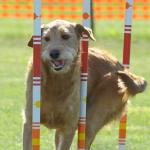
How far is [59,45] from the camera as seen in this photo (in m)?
8.14

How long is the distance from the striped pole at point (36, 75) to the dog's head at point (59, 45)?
0.34 meters

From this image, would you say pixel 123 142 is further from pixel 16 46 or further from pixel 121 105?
pixel 16 46

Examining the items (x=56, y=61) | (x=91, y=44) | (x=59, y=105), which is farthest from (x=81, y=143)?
(x=91, y=44)

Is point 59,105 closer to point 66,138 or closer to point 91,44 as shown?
point 66,138

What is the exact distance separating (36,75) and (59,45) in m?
0.54

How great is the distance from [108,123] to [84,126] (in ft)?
3.17

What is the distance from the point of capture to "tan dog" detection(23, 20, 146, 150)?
8242 millimetres

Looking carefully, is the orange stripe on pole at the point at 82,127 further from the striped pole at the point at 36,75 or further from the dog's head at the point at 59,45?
the striped pole at the point at 36,75

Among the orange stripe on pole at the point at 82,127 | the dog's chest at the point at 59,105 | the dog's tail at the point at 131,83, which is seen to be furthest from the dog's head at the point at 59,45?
the dog's tail at the point at 131,83

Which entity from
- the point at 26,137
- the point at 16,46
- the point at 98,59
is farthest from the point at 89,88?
the point at 16,46

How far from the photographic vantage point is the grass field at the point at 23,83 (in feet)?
35.8

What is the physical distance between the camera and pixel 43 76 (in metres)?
8.56

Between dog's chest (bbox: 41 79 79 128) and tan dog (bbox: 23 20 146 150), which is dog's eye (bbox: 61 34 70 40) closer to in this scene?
tan dog (bbox: 23 20 146 150)

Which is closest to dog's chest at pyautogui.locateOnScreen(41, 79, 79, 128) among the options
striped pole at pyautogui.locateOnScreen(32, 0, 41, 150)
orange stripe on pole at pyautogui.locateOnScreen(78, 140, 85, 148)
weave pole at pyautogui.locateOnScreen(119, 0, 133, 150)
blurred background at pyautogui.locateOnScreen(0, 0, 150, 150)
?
orange stripe on pole at pyautogui.locateOnScreen(78, 140, 85, 148)
